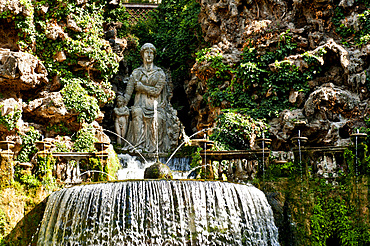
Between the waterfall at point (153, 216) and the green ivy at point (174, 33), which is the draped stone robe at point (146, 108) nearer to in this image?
the green ivy at point (174, 33)

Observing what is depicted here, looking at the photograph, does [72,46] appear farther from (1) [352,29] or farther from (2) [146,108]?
(1) [352,29]

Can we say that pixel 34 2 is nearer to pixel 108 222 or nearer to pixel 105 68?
pixel 105 68

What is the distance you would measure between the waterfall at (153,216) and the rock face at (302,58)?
13.5ft

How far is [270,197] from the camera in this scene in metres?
10.8

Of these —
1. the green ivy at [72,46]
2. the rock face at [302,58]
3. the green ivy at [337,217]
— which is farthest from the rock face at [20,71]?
the green ivy at [337,217]

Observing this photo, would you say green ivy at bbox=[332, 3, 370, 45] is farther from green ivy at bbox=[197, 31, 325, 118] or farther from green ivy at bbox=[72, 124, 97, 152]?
green ivy at bbox=[72, 124, 97, 152]

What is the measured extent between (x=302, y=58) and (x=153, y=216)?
23.3 feet

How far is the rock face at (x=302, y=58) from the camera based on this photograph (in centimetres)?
1291

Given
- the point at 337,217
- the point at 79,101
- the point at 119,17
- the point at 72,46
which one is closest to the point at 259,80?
the point at 337,217

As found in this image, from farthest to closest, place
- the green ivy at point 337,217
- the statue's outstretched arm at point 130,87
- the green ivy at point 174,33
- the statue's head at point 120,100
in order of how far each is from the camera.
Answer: the green ivy at point 174,33, the statue's outstretched arm at point 130,87, the statue's head at point 120,100, the green ivy at point 337,217

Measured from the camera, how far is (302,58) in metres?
13.9

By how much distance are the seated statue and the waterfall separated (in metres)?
5.30

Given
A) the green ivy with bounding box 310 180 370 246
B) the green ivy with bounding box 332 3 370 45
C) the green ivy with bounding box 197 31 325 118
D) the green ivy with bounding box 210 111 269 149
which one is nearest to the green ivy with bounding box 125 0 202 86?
the green ivy with bounding box 197 31 325 118

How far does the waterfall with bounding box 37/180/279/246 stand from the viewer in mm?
9250
